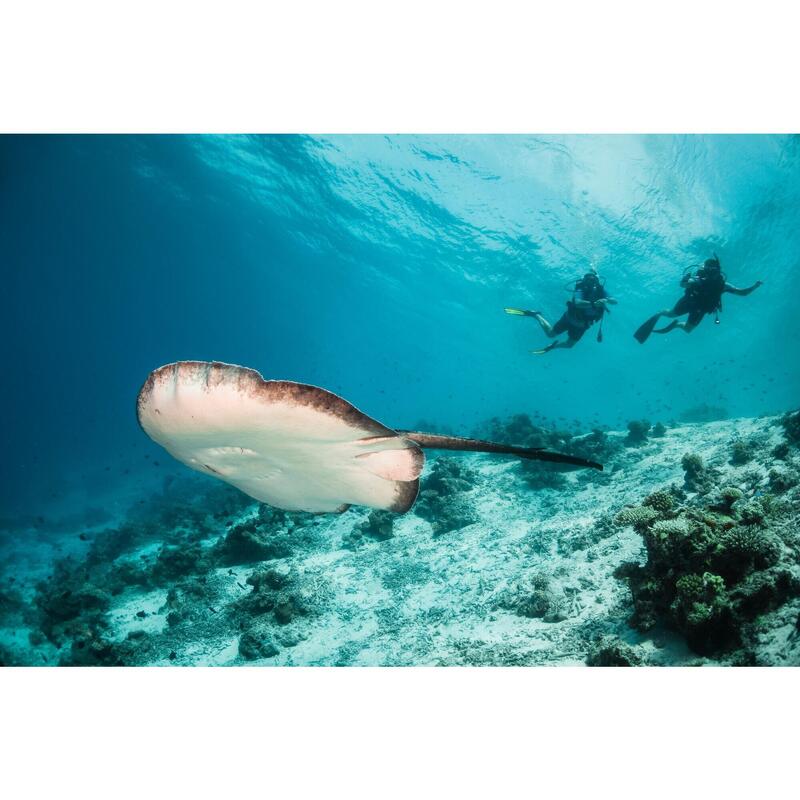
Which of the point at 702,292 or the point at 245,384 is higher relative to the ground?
the point at 702,292

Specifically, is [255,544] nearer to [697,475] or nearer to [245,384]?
[245,384]

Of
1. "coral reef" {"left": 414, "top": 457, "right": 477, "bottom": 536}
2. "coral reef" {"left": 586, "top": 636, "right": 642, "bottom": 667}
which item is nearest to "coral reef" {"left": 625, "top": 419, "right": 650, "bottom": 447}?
"coral reef" {"left": 414, "top": 457, "right": 477, "bottom": 536}

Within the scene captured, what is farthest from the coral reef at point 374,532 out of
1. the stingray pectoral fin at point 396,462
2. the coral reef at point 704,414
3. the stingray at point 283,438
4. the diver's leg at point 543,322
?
the coral reef at point 704,414

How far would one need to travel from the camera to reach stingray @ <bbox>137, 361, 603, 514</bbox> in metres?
1.77

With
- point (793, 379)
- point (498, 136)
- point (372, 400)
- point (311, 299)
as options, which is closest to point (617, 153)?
point (498, 136)

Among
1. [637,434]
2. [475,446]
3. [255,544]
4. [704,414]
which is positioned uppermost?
[704,414]

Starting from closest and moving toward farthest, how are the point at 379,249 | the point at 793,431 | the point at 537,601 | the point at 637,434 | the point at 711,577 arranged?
the point at 711,577 → the point at 537,601 → the point at 793,431 → the point at 637,434 → the point at 379,249

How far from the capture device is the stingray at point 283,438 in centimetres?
177

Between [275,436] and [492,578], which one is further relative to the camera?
[492,578]

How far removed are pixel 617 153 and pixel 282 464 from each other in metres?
21.6

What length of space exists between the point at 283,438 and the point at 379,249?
98.5ft

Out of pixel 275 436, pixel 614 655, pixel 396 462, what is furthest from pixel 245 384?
pixel 614 655

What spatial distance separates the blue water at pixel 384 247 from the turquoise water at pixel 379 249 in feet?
0.53

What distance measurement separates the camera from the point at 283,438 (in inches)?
85.4
